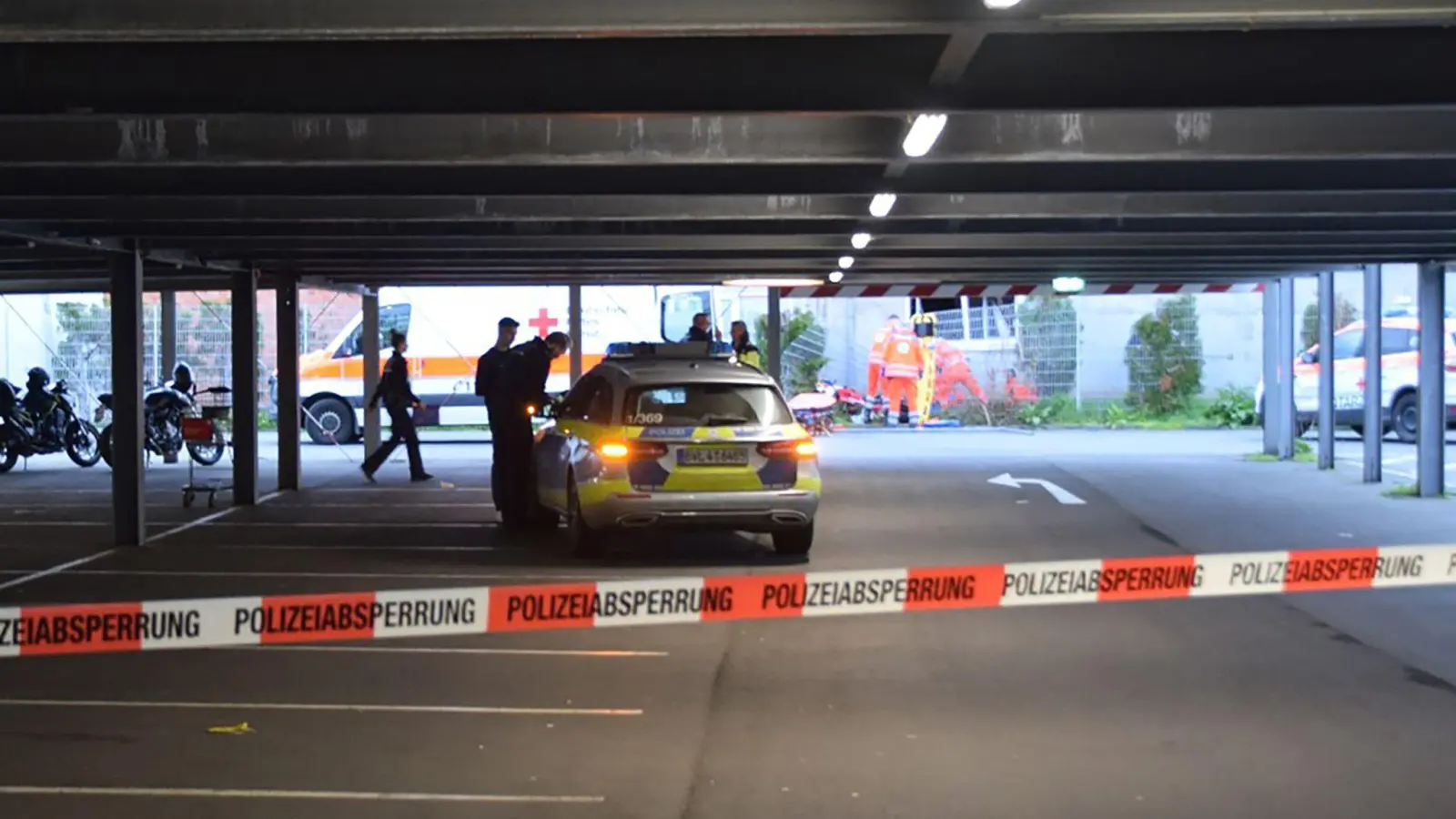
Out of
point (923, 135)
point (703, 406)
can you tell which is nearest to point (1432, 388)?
point (703, 406)

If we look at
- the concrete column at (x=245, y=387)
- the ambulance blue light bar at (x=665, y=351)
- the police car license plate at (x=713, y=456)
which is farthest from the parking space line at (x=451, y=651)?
the concrete column at (x=245, y=387)

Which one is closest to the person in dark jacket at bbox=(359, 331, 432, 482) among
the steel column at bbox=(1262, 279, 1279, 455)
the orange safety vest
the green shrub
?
the steel column at bbox=(1262, 279, 1279, 455)

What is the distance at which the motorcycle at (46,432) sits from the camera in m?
24.0

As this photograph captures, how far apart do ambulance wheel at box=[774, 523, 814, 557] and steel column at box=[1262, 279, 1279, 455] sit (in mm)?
14509

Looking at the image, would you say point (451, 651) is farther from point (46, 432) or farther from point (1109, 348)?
point (1109, 348)

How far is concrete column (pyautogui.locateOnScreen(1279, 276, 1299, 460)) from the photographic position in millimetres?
24859

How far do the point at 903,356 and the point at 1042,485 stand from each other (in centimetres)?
1470

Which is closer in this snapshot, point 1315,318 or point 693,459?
point 693,459

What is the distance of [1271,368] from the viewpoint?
1053 inches

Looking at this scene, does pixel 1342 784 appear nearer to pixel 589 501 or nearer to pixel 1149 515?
pixel 589 501

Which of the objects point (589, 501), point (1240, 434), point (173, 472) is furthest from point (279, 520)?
point (1240, 434)

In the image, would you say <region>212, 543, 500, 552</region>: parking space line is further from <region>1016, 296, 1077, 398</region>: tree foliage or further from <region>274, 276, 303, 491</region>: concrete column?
<region>1016, 296, 1077, 398</region>: tree foliage

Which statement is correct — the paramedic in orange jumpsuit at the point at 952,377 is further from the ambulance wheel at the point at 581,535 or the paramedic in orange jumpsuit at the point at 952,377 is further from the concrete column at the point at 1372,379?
the ambulance wheel at the point at 581,535

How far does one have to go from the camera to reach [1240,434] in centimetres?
3200
